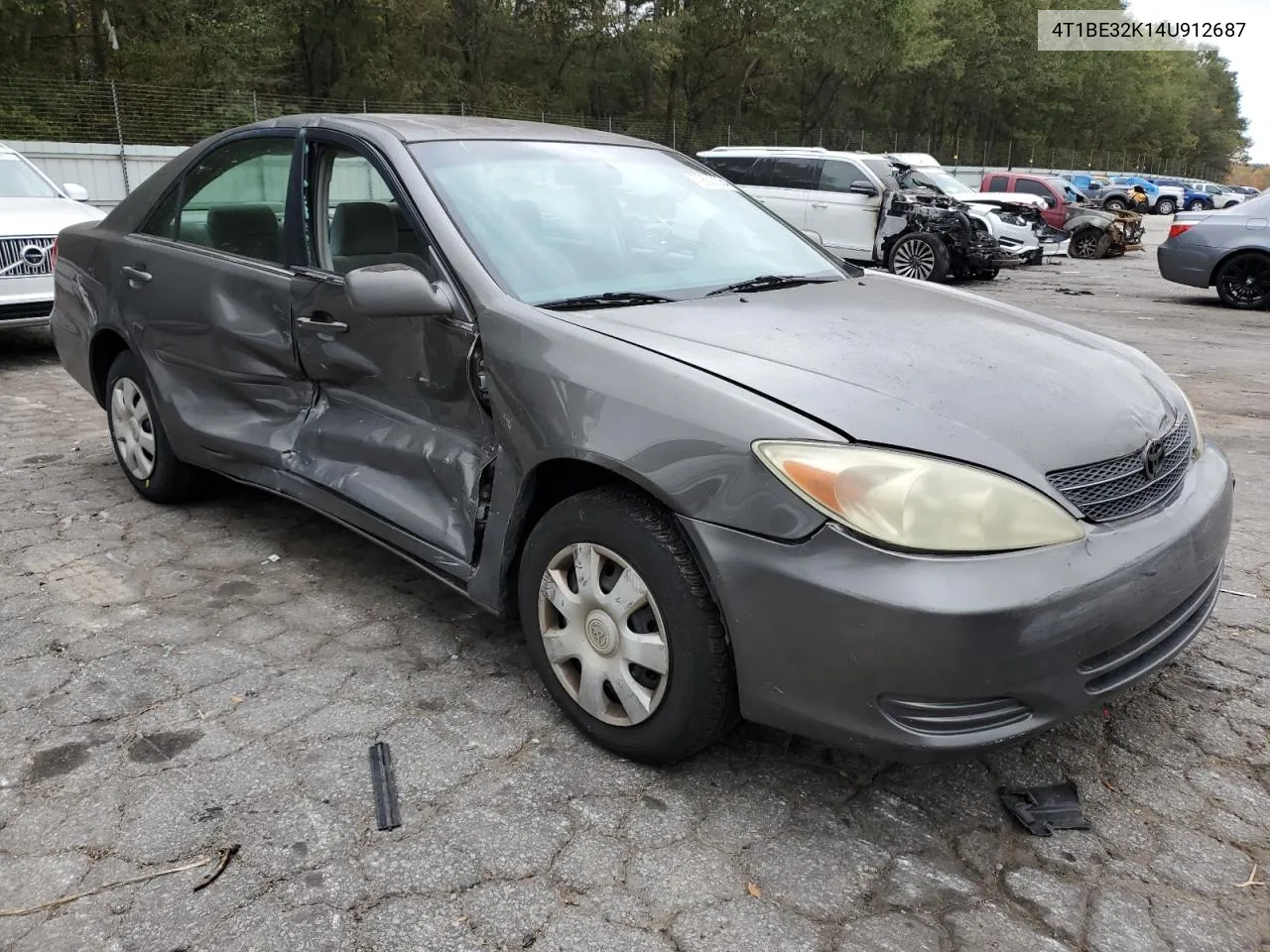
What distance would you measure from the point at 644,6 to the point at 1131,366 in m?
38.9

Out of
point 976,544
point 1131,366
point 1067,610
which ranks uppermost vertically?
point 1131,366

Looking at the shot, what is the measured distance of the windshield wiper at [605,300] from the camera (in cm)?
267

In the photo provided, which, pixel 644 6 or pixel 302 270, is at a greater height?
pixel 644 6

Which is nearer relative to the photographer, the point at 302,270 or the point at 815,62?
the point at 302,270

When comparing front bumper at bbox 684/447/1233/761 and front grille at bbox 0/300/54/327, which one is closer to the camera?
front bumper at bbox 684/447/1233/761

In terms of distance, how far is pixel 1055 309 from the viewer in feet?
39.3

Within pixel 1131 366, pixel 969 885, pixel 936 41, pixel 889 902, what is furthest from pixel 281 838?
pixel 936 41

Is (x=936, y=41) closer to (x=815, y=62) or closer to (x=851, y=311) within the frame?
(x=815, y=62)

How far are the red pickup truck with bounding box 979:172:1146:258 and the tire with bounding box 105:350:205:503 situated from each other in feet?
60.7

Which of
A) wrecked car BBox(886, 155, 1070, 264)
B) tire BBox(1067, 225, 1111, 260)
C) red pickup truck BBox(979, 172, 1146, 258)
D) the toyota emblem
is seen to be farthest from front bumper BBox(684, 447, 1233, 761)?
tire BBox(1067, 225, 1111, 260)

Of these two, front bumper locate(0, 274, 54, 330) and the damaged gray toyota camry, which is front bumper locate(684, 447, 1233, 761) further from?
front bumper locate(0, 274, 54, 330)

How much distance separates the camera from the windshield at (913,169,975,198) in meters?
15.6

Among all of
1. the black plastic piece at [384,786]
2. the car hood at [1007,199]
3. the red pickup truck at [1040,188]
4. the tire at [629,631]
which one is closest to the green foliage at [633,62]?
the red pickup truck at [1040,188]

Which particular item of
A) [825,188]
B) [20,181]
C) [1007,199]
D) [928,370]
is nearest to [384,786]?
[928,370]
